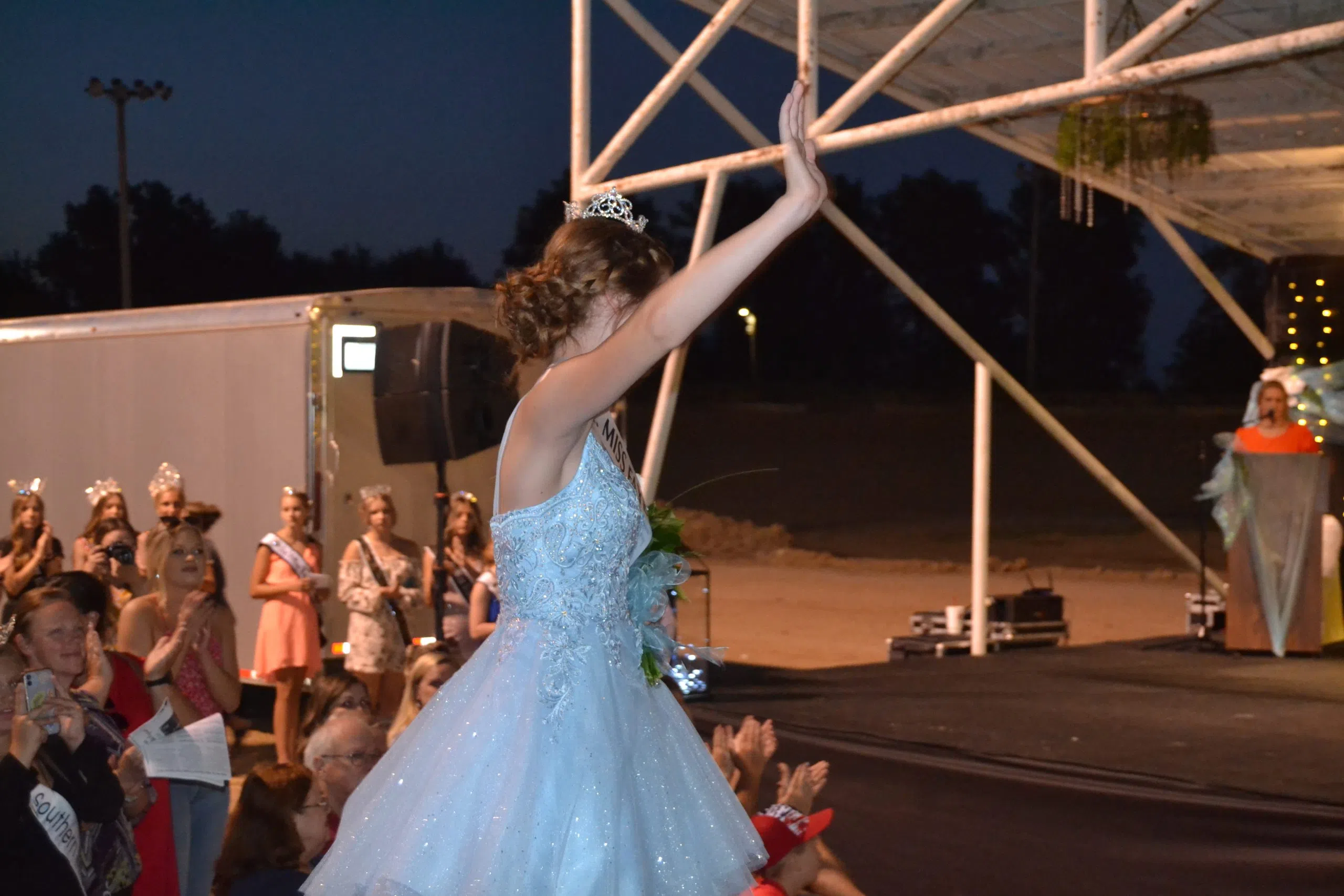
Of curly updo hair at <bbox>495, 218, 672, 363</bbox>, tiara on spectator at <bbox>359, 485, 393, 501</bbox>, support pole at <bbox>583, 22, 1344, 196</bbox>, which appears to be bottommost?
tiara on spectator at <bbox>359, 485, 393, 501</bbox>

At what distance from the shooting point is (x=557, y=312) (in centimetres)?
225

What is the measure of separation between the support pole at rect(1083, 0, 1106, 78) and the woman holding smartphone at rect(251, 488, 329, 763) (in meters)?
5.16

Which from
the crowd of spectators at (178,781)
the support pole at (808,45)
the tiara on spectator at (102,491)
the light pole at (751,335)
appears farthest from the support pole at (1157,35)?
the light pole at (751,335)

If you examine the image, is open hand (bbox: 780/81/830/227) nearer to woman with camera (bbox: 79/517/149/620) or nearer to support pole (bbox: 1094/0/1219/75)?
support pole (bbox: 1094/0/1219/75)

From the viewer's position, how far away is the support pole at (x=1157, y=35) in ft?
16.6

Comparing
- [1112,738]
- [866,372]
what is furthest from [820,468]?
[1112,738]

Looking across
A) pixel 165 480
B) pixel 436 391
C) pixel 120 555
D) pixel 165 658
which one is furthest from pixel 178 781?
pixel 165 480

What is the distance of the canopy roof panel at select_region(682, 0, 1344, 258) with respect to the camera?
22.7 feet

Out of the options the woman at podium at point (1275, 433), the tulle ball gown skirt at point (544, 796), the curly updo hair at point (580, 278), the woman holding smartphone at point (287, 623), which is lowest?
the woman holding smartphone at point (287, 623)

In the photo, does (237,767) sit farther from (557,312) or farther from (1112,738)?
(557,312)

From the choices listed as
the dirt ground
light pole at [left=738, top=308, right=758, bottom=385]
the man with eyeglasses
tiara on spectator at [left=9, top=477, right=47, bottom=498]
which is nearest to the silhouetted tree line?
light pole at [left=738, top=308, right=758, bottom=385]

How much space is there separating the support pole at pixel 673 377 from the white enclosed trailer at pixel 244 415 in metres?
2.44

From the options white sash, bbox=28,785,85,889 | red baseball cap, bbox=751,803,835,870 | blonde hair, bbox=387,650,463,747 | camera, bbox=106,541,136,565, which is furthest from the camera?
camera, bbox=106,541,136,565

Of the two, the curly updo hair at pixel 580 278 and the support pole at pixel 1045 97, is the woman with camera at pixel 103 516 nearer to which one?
the support pole at pixel 1045 97
